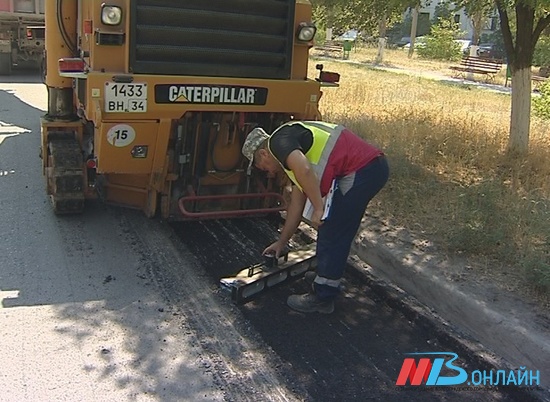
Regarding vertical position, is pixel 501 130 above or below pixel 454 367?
above

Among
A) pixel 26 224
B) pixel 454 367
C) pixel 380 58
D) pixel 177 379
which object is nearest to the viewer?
pixel 177 379

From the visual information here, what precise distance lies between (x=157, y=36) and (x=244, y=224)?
76.9 inches

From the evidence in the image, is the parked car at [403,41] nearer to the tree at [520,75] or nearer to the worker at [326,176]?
the tree at [520,75]

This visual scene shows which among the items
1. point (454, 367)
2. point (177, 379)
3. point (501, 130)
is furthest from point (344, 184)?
point (501, 130)

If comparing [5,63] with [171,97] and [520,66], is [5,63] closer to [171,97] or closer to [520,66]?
[171,97]

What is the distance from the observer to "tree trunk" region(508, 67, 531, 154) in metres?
7.75

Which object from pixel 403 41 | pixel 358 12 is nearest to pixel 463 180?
pixel 358 12

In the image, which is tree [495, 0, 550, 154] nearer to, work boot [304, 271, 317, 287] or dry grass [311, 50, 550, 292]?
dry grass [311, 50, 550, 292]

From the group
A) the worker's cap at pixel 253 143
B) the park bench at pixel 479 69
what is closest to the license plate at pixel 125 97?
the worker's cap at pixel 253 143

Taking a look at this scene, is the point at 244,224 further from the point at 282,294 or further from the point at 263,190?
the point at 282,294

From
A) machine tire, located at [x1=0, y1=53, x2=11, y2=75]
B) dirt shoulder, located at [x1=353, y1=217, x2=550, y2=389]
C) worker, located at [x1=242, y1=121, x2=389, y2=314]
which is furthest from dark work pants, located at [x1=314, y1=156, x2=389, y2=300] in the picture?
machine tire, located at [x1=0, y1=53, x2=11, y2=75]

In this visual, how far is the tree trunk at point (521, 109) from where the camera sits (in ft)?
25.4

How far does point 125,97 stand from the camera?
14.5ft

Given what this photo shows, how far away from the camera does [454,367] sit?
3.63 m
